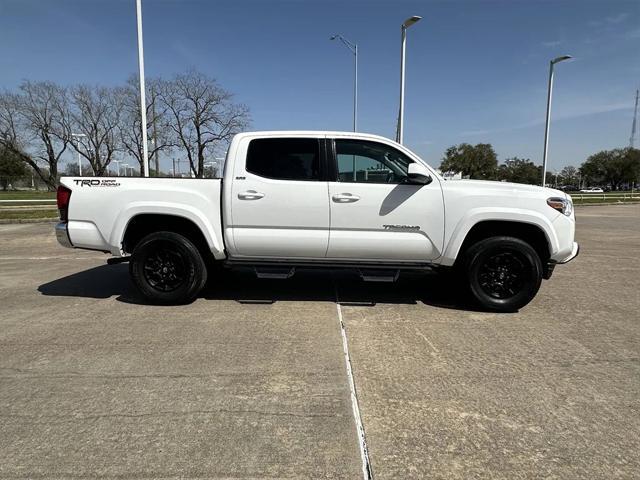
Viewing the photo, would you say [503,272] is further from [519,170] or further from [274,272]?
[519,170]

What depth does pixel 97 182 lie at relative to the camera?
5051mm

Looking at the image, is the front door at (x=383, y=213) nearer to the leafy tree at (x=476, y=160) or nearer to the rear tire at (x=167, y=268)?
the rear tire at (x=167, y=268)

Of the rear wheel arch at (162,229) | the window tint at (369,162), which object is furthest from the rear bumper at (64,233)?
the window tint at (369,162)

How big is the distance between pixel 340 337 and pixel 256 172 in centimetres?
215

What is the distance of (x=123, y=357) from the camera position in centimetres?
370

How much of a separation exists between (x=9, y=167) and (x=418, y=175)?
7678 cm

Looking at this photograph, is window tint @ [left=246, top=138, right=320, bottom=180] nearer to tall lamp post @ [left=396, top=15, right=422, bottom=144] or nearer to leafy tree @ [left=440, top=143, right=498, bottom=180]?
tall lamp post @ [left=396, top=15, right=422, bottom=144]

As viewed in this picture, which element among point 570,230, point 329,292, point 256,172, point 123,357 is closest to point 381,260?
point 329,292

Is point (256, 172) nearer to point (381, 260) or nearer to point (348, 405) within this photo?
point (381, 260)

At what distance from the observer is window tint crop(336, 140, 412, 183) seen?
196 inches

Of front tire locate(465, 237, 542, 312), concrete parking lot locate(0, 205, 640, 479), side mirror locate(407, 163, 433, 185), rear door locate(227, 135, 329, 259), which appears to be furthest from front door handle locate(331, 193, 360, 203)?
front tire locate(465, 237, 542, 312)

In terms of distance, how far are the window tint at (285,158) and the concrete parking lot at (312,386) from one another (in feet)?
5.23

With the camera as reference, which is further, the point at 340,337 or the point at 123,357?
the point at 340,337

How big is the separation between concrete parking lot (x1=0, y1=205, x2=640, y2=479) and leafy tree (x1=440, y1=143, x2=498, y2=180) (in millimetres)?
75193
